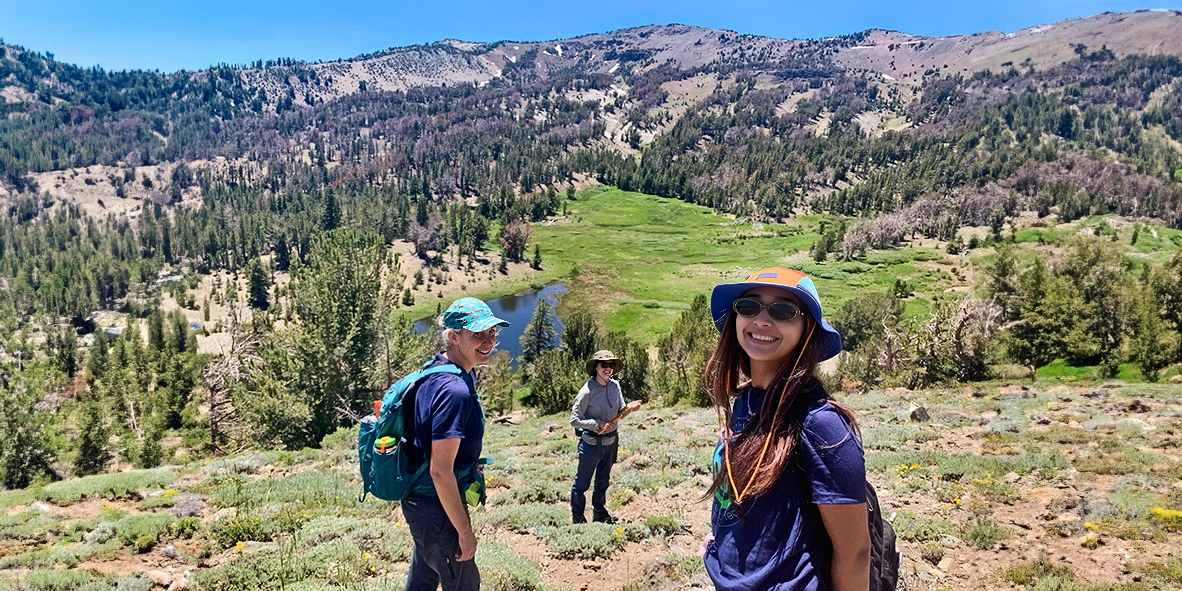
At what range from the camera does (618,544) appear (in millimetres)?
9344

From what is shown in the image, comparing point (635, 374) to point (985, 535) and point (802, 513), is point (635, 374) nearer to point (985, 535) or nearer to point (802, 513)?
point (985, 535)

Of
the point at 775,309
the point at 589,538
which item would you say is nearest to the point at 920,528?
the point at 589,538

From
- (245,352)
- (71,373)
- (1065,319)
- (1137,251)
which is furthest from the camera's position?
(1137,251)

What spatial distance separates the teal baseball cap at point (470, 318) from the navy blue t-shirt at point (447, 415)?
0.33 m

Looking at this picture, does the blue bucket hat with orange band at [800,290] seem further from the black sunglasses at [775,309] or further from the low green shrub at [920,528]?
the low green shrub at [920,528]

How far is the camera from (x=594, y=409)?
29.2 feet

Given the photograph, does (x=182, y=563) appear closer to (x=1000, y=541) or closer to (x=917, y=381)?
(x=1000, y=541)

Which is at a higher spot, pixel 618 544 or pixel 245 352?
pixel 618 544

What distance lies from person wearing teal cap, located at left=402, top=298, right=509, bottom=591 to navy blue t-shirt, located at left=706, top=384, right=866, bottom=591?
2.17m

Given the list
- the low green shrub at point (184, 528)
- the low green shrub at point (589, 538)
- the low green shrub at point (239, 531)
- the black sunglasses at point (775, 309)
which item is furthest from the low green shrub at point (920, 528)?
the low green shrub at point (184, 528)

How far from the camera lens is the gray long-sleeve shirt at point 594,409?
884cm

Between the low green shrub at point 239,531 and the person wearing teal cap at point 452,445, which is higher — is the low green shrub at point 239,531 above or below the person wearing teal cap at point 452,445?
below

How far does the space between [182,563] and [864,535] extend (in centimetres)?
1035

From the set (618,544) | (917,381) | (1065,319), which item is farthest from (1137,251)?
(618,544)
